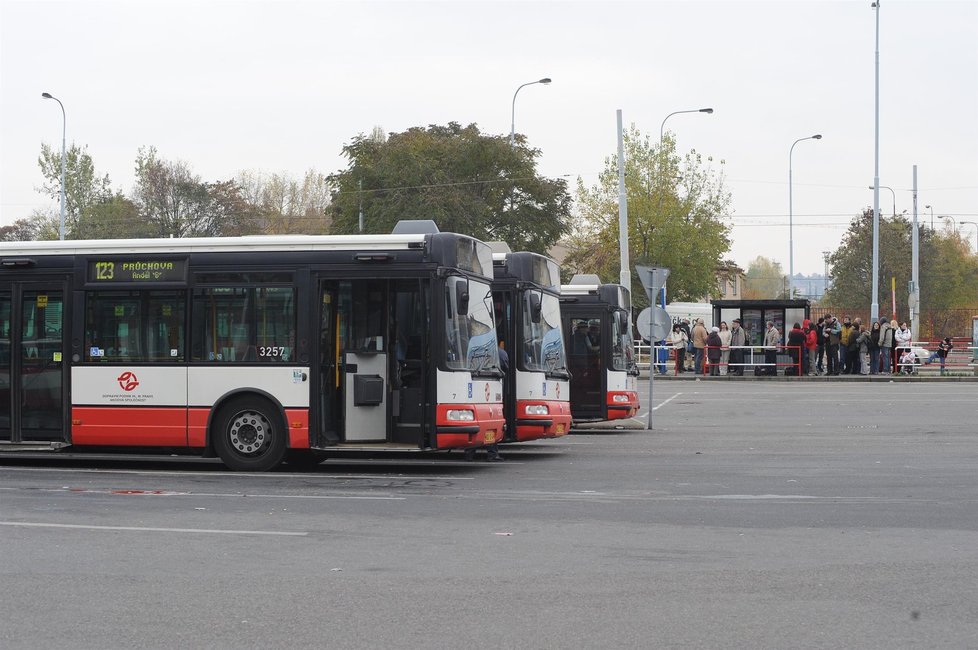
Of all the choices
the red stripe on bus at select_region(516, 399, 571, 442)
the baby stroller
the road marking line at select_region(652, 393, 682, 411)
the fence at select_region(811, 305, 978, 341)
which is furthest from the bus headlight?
A: the fence at select_region(811, 305, 978, 341)

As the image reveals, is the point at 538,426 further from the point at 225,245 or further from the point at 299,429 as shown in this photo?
the point at 225,245

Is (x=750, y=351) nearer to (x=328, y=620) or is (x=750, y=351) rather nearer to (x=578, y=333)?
(x=578, y=333)

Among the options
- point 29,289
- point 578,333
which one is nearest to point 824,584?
point 29,289

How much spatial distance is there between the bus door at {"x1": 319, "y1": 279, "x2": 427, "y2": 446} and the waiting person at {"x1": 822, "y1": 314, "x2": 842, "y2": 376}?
1103 inches

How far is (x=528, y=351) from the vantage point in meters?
18.2

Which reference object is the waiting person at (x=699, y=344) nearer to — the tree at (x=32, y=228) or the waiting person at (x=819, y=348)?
the waiting person at (x=819, y=348)

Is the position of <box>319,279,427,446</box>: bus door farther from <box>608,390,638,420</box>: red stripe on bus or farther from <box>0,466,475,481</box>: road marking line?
<box>608,390,638,420</box>: red stripe on bus

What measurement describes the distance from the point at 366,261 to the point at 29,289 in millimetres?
4470

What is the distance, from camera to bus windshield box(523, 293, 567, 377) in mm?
18203

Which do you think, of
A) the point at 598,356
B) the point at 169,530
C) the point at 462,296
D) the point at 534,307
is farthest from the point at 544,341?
the point at 169,530

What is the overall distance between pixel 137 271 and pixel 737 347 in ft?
89.9

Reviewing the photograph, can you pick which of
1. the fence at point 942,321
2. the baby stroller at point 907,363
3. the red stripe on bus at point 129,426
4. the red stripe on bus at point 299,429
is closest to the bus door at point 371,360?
the red stripe on bus at point 299,429

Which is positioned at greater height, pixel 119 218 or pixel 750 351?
pixel 119 218

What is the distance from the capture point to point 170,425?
51.7 ft
